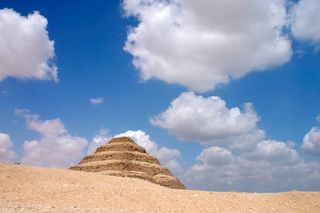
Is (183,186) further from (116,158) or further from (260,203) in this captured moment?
(260,203)

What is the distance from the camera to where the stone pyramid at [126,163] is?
159ft

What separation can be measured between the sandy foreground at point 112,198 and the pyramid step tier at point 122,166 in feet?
66.2

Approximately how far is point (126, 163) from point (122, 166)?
3.29 ft

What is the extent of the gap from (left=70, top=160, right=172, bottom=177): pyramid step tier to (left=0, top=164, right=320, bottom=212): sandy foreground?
66.2ft

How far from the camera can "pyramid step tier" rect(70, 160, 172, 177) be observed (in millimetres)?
49062

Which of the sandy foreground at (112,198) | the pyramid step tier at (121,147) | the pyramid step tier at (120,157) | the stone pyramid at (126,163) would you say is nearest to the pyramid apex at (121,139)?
the stone pyramid at (126,163)

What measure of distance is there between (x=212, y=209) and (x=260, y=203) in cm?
577

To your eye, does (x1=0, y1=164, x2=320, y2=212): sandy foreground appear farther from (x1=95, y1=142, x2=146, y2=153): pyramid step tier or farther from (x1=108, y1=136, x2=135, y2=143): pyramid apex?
(x1=108, y1=136, x2=135, y2=143): pyramid apex

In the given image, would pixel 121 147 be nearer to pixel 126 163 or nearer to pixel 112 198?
pixel 126 163

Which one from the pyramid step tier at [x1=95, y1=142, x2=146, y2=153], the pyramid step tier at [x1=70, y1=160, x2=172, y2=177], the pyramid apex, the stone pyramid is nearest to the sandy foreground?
the stone pyramid

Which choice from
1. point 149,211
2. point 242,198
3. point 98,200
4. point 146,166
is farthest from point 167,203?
point 146,166

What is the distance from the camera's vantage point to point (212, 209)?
2094 cm

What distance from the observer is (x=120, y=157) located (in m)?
51.9

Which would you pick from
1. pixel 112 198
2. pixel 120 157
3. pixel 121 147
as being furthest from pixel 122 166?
pixel 112 198
